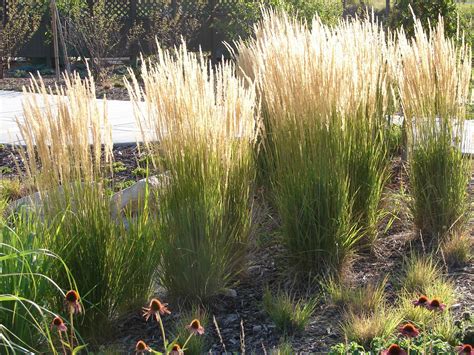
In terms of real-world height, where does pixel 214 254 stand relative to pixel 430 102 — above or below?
below

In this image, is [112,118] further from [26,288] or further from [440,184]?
[26,288]

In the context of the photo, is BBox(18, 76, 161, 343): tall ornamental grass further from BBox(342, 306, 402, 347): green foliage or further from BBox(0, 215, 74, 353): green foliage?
BBox(342, 306, 402, 347): green foliage

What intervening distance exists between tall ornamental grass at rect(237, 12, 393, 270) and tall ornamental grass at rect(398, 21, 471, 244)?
289 millimetres

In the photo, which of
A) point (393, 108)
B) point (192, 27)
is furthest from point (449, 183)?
point (192, 27)

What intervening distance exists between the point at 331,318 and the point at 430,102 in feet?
5.01

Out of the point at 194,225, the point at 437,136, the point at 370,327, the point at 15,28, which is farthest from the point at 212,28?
the point at 370,327

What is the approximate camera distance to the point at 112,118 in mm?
9188

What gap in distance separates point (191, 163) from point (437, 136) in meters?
1.57

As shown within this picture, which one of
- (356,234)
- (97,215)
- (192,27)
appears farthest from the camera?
(192,27)

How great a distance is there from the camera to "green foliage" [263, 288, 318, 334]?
3.57 meters

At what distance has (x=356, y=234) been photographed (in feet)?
14.6

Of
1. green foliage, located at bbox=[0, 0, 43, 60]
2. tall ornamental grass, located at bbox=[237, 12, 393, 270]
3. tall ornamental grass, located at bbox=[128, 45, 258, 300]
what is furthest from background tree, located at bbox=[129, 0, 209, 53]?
tall ornamental grass, located at bbox=[128, 45, 258, 300]

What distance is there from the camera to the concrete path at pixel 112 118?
7977 millimetres

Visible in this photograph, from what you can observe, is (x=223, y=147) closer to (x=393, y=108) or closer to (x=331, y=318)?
(x=331, y=318)
